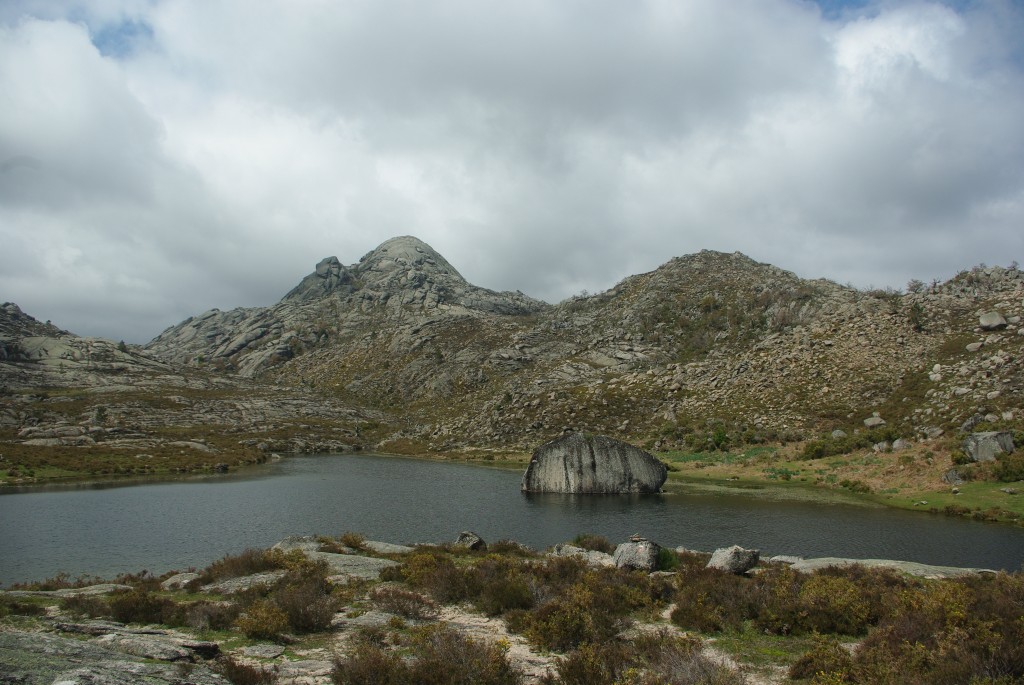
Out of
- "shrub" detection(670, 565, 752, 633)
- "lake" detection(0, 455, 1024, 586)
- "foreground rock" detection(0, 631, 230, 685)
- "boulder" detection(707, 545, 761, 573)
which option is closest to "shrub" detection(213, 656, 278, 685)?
"foreground rock" detection(0, 631, 230, 685)

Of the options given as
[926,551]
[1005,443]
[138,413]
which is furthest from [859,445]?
[138,413]

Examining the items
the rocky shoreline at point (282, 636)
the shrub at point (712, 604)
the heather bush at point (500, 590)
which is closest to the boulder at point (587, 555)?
the rocky shoreline at point (282, 636)

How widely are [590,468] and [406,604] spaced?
51.0 meters

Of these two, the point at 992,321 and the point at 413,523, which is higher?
the point at 992,321

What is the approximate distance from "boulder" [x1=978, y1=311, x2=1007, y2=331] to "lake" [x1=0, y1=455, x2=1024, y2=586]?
4240cm

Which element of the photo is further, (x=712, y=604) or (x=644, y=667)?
(x=712, y=604)

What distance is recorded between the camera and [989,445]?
52.0m

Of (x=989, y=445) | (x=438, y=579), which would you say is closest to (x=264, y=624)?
(x=438, y=579)

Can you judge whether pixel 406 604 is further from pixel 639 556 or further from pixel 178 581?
pixel 178 581

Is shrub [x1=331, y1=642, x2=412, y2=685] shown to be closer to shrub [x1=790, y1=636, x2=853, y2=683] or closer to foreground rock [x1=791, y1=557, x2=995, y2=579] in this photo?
shrub [x1=790, y1=636, x2=853, y2=683]

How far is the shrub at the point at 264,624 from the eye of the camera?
17.2 meters

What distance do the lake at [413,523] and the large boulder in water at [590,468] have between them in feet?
10.0

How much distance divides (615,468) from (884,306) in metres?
58.7

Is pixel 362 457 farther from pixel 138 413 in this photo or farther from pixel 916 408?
pixel 916 408
